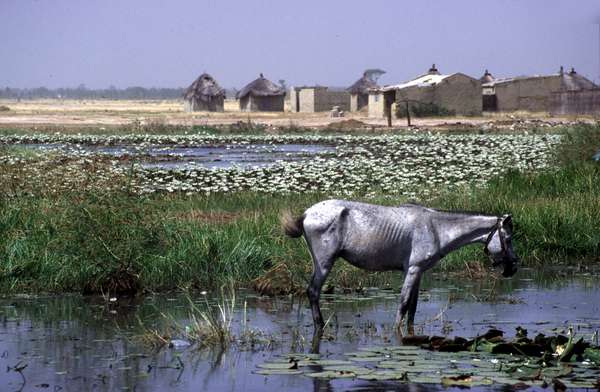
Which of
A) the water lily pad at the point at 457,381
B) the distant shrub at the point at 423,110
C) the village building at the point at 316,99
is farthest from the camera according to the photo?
the village building at the point at 316,99

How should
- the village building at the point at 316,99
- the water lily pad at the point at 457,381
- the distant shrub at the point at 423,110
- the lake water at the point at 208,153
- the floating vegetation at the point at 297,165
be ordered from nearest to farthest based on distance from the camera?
the water lily pad at the point at 457,381
the floating vegetation at the point at 297,165
the lake water at the point at 208,153
the distant shrub at the point at 423,110
the village building at the point at 316,99

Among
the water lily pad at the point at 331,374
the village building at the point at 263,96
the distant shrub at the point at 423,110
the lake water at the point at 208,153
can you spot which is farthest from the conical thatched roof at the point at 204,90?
the water lily pad at the point at 331,374

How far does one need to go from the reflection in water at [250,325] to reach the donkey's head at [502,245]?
74 centimetres

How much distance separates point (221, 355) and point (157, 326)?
156cm

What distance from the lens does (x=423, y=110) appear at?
69438 mm

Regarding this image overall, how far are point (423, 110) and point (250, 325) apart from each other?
57.7 m

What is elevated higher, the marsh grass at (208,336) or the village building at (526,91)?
the village building at (526,91)

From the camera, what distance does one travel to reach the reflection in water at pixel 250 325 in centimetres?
1008

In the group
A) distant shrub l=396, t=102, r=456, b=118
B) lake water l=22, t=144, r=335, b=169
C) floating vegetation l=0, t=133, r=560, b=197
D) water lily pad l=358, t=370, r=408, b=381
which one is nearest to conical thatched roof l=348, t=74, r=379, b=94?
distant shrub l=396, t=102, r=456, b=118

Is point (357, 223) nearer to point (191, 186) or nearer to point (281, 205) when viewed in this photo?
point (281, 205)

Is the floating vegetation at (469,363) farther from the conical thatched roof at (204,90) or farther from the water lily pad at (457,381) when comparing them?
the conical thatched roof at (204,90)

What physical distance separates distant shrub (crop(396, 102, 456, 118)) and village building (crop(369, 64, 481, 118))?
0.19 ft

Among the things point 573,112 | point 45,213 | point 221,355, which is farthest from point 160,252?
point 573,112

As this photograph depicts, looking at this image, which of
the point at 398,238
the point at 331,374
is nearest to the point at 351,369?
the point at 331,374
